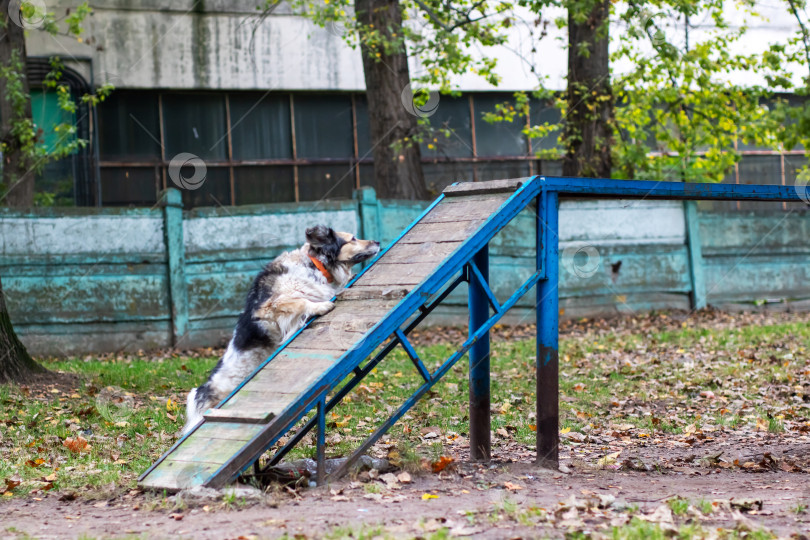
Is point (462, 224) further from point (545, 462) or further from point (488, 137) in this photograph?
point (488, 137)

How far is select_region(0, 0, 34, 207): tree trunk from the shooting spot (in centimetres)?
1341

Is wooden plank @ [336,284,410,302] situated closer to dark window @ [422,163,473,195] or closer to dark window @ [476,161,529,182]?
dark window @ [422,163,473,195]

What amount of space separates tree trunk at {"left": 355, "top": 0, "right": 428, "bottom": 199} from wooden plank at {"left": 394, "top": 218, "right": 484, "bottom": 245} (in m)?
7.91

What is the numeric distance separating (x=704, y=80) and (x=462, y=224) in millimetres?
12635

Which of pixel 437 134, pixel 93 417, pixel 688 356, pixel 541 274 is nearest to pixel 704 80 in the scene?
pixel 437 134

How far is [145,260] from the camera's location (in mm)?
12367

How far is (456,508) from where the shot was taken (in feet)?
15.3

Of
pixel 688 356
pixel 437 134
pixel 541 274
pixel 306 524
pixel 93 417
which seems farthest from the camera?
pixel 437 134

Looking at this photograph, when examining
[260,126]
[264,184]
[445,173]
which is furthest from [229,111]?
[445,173]

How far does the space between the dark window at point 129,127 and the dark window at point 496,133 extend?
7.54 meters

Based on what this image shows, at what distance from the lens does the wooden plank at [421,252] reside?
5715mm

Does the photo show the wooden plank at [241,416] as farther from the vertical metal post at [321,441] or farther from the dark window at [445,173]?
the dark window at [445,173]

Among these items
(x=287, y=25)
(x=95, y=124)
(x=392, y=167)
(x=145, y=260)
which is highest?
(x=287, y=25)

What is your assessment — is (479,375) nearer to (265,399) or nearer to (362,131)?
(265,399)
